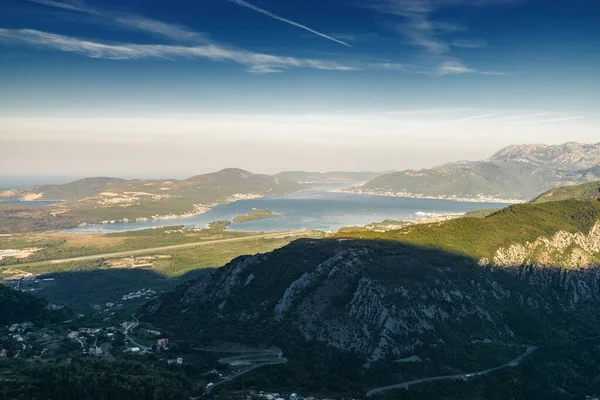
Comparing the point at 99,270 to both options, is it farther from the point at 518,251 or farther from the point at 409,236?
the point at 518,251

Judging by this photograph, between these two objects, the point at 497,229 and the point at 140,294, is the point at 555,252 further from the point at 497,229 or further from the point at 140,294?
the point at 140,294

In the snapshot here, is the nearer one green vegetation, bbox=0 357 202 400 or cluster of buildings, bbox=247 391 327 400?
green vegetation, bbox=0 357 202 400

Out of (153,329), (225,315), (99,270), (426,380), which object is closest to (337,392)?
(426,380)

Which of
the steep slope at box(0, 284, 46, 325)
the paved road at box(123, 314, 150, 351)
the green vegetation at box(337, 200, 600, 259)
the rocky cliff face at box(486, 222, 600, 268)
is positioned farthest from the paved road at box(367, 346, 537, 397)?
the steep slope at box(0, 284, 46, 325)

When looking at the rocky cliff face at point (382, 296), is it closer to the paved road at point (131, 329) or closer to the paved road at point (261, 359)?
the paved road at point (131, 329)

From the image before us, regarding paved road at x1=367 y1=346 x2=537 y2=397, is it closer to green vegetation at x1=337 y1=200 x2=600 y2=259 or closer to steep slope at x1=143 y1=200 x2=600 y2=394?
steep slope at x1=143 y1=200 x2=600 y2=394

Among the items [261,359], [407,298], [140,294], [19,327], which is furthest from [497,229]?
[19,327]
